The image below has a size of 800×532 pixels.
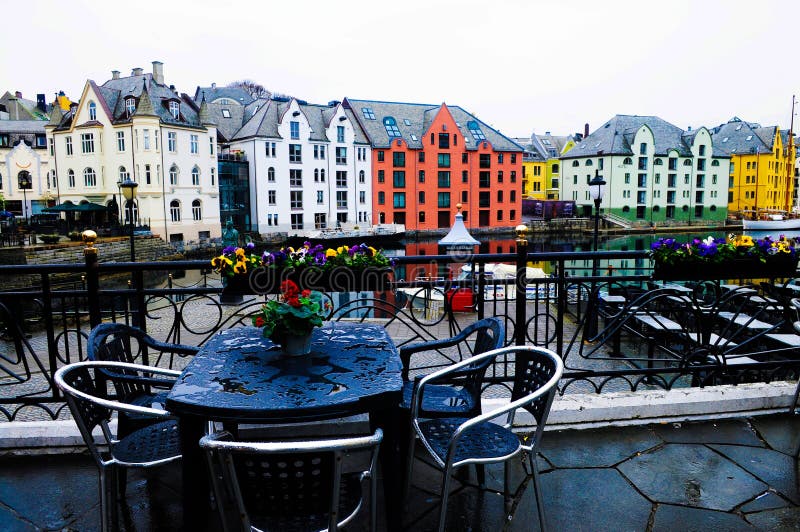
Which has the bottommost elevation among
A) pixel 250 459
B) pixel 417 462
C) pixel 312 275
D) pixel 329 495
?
pixel 417 462

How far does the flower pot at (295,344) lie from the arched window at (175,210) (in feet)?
144

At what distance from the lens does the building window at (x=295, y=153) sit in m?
49.1

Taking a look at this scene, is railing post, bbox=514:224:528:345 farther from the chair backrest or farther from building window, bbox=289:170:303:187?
building window, bbox=289:170:303:187

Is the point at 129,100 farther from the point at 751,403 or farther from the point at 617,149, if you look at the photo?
the point at 617,149

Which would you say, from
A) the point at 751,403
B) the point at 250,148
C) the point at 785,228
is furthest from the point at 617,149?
the point at 751,403

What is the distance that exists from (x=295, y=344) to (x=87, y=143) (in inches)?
1917

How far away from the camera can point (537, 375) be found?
2.56 metres

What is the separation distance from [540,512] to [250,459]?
1.44m

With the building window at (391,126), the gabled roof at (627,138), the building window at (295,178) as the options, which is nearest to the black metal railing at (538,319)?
the building window at (295,178)

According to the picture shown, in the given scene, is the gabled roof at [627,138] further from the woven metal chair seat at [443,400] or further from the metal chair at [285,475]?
the metal chair at [285,475]

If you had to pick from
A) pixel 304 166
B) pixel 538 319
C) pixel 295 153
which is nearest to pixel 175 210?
pixel 295 153

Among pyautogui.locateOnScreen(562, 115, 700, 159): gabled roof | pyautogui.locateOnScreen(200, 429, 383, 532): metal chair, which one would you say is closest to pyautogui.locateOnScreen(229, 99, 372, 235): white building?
pyautogui.locateOnScreen(562, 115, 700, 159): gabled roof

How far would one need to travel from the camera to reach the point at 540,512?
237 cm

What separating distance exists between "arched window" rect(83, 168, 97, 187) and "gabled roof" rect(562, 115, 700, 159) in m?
54.1
